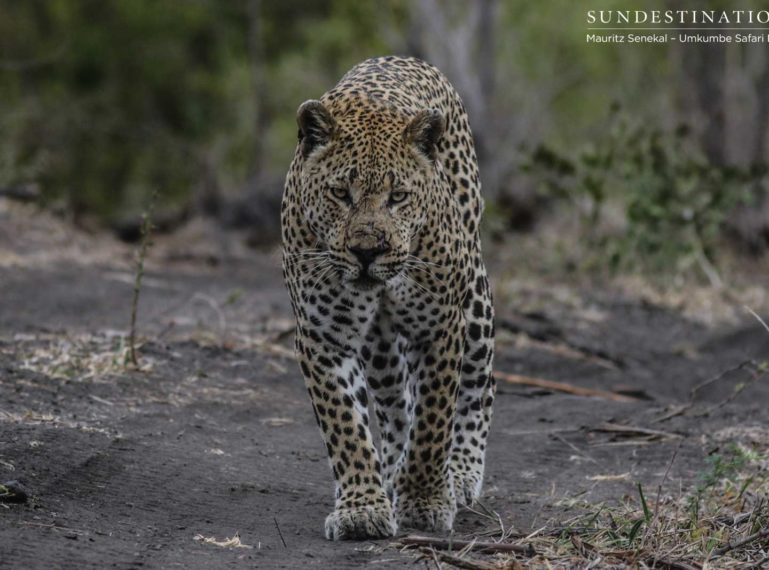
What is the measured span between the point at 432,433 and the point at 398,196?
112 cm

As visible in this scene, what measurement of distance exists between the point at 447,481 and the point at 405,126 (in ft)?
5.33

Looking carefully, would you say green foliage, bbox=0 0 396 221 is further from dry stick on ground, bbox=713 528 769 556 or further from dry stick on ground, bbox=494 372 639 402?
dry stick on ground, bbox=713 528 769 556

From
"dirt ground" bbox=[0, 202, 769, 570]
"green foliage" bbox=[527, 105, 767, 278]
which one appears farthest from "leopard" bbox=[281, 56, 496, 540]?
"green foliage" bbox=[527, 105, 767, 278]

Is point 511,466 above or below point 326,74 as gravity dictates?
below

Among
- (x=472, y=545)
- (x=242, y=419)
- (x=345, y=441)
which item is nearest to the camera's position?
(x=472, y=545)

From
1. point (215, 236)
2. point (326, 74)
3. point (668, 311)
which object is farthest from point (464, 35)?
point (326, 74)

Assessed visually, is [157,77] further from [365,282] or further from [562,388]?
[365,282]

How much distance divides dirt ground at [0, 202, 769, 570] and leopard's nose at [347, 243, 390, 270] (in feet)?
3.82

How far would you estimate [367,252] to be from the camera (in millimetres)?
5340

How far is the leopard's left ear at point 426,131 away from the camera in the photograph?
5738 mm

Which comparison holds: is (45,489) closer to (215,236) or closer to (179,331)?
(179,331)

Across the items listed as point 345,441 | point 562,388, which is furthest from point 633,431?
point 345,441

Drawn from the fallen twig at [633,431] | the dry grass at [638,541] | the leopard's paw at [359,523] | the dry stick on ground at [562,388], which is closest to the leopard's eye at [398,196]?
the leopard's paw at [359,523]

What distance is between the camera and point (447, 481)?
6.06 m
